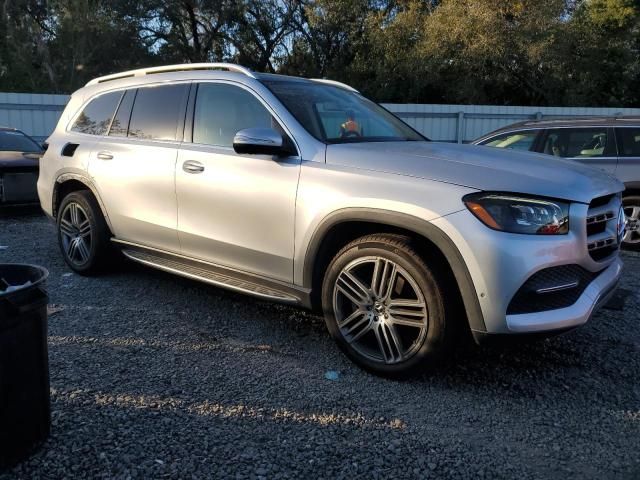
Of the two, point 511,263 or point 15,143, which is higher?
point 15,143

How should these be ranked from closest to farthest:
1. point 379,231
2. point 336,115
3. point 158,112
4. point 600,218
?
1. point 600,218
2. point 379,231
3. point 336,115
4. point 158,112

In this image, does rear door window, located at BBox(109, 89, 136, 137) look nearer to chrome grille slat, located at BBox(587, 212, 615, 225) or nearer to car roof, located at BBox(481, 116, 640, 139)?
chrome grille slat, located at BBox(587, 212, 615, 225)

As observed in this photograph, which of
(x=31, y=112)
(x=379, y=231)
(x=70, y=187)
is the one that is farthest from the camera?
(x=31, y=112)

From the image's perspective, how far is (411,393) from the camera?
3.17 m

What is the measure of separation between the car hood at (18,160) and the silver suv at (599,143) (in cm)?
624

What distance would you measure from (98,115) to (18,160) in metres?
3.71

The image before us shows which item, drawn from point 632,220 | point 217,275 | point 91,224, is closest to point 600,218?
point 217,275

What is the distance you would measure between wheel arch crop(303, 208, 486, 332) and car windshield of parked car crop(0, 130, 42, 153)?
23.2ft

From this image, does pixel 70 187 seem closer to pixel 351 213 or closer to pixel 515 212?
pixel 351 213

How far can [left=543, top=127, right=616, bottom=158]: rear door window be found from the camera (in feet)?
22.8

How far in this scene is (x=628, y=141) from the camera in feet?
22.4

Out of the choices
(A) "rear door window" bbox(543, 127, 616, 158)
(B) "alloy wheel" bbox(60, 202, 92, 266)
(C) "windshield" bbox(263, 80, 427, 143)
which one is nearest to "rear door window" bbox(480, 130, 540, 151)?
(A) "rear door window" bbox(543, 127, 616, 158)

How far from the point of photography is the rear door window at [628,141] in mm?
6773

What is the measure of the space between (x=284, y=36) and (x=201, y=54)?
13.7 feet
